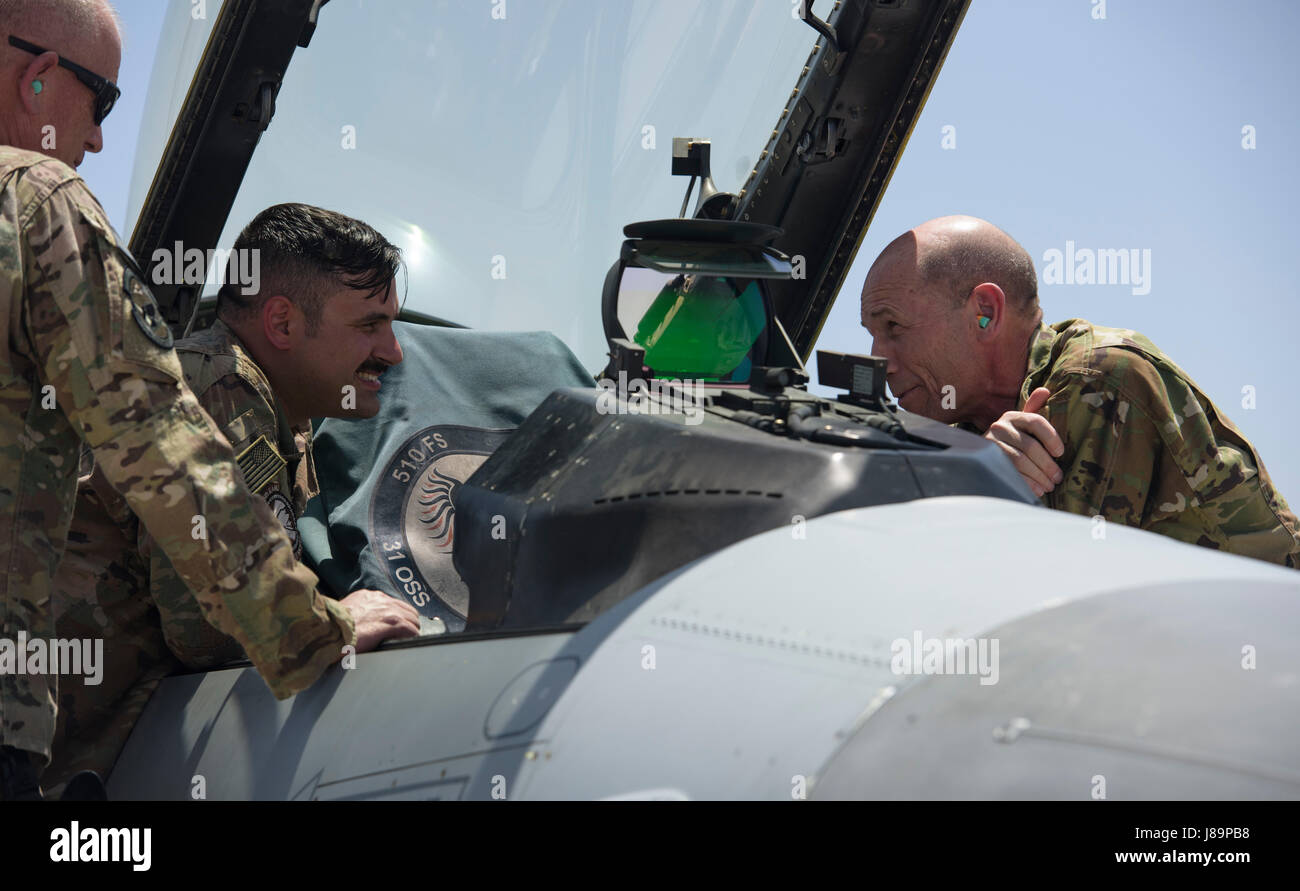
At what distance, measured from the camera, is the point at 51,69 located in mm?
1640

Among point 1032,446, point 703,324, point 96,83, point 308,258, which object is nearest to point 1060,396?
point 1032,446

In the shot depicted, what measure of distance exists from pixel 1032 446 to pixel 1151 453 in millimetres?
294

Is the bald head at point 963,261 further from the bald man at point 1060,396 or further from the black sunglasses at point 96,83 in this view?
the black sunglasses at point 96,83

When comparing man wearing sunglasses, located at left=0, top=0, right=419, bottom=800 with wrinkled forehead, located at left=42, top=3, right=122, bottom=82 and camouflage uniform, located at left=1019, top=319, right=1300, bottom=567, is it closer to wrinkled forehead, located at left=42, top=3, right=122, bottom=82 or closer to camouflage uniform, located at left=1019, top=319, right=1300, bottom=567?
wrinkled forehead, located at left=42, top=3, right=122, bottom=82

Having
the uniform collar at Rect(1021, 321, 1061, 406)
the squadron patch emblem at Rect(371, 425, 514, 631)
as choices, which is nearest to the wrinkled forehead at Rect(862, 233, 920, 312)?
the uniform collar at Rect(1021, 321, 1061, 406)

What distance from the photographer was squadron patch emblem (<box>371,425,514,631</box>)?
2381 millimetres

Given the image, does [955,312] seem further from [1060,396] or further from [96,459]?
[96,459]

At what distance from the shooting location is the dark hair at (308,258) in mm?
2348

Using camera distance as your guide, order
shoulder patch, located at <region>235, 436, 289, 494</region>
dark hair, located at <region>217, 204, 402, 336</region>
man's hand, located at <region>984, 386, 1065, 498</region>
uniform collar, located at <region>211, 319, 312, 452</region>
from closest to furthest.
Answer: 1. shoulder patch, located at <region>235, 436, 289, 494</region>
2. uniform collar, located at <region>211, 319, 312, 452</region>
3. man's hand, located at <region>984, 386, 1065, 498</region>
4. dark hair, located at <region>217, 204, 402, 336</region>

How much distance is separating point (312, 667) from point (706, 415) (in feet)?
2.08

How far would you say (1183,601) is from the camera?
3.38 feet

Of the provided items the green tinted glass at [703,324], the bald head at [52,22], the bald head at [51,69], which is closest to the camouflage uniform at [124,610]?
the bald head at [51,69]

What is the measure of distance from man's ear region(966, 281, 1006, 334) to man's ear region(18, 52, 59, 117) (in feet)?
6.35
